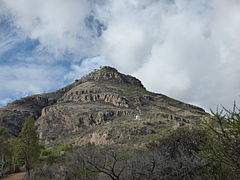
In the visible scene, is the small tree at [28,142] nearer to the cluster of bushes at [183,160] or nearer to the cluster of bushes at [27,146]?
the cluster of bushes at [27,146]

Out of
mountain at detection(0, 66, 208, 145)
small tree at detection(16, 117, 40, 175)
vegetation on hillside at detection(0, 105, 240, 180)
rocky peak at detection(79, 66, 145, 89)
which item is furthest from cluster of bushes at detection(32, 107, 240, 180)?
rocky peak at detection(79, 66, 145, 89)

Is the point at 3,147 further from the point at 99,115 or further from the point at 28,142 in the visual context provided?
the point at 99,115

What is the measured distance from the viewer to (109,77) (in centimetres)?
13712

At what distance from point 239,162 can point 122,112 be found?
77.0m

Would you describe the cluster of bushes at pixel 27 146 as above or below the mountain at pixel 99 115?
below

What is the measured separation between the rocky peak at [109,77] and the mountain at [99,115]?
1.24 metres

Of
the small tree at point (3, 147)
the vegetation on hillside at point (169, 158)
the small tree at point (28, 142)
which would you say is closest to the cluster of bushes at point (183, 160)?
the vegetation on hillside at point (169, 158)

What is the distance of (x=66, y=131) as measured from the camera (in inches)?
3484

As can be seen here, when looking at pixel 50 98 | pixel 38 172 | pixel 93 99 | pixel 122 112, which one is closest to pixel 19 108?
pixel 50 98

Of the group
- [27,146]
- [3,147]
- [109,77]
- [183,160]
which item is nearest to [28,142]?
[27,146]

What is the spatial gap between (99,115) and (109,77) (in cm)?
5482

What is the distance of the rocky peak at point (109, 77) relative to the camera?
13623 centimetres

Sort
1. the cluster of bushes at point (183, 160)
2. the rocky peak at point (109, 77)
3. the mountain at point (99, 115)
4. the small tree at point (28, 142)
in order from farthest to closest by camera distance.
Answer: the rocky peak at point (109, 77)
the mountain at point (99, 115)
the small tree at point (28, 142)
the cluster of bushes at point (183, 160)

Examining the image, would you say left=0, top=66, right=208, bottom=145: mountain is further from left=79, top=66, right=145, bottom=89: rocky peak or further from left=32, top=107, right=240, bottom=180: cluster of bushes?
left=32, top=107, right=240, bottom=180: cluster of bushes
